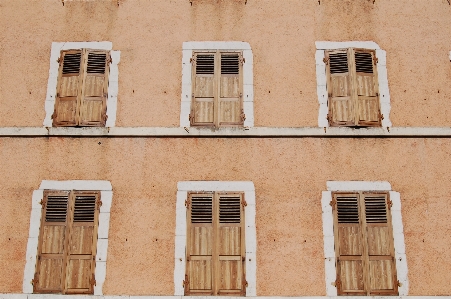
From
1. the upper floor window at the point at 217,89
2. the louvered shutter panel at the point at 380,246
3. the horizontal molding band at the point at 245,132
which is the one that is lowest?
the louvered shutter panel at the point at 380,246

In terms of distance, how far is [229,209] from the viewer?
8117 millimetres

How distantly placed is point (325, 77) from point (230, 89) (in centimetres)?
168

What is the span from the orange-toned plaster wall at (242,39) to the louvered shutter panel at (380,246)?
156 cm

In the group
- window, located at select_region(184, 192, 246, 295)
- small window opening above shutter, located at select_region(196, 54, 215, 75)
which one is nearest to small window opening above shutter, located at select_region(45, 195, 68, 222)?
window, located at select_region(184, 192, 246, 295)

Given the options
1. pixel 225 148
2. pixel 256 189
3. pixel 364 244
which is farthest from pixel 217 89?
pixel 364 244

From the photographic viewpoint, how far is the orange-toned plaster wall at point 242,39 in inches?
344

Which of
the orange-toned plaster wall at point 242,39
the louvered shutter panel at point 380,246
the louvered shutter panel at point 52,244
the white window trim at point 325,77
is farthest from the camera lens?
the orange-toned plaster wall at point 242,39

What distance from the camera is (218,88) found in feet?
28.6

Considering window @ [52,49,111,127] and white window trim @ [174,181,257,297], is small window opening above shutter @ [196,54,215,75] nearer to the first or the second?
window @ [52,49,111,127]

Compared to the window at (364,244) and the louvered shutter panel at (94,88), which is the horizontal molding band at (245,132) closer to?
the louvered shutter panel at (94,88)

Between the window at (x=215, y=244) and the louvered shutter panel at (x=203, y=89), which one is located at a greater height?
the louvered shutter panel at (x=203, y=89)

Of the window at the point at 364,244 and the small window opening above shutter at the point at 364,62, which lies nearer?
the window at the point at 364,244

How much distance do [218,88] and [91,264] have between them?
360 centimetres

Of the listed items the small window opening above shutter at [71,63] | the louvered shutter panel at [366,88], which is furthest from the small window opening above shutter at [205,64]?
the louvered shutter panel at [366,88]
